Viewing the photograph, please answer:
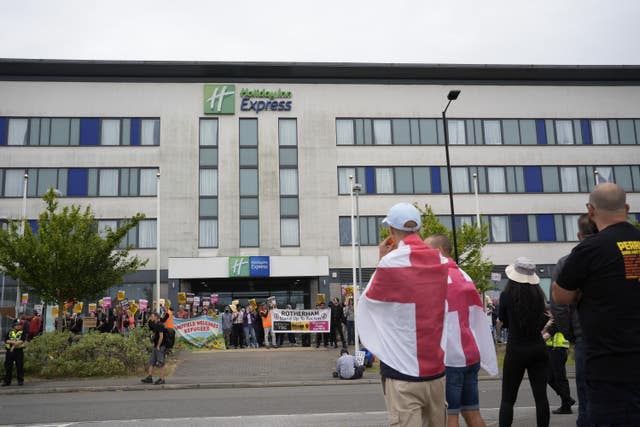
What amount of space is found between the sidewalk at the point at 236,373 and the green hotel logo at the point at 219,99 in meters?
20.5

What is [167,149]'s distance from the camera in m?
40.7

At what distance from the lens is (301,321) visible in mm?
26125

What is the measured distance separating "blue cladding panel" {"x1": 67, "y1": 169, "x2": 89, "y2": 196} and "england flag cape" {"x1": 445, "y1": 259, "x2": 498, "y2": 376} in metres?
38.3

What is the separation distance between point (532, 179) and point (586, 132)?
17.2 ft

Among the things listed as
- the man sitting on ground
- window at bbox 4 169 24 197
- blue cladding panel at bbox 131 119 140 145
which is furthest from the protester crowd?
window at bbox 4 169 24 197

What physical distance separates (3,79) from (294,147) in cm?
1887

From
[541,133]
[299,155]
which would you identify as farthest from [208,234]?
[541,133]

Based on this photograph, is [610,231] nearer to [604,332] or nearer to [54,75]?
[604,332]

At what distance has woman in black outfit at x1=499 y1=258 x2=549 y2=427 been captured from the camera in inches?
258

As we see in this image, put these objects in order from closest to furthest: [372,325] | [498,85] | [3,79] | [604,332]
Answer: [604,332] → [372,325] → [3,79] → [498,85]

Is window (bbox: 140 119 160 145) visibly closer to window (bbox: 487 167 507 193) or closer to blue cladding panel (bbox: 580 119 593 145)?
window (bbox: 487 167 507 193)

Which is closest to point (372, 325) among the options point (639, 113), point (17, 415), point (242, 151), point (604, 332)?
point (604, 332)

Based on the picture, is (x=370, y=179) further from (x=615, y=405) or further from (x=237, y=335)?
(x=615, y=405)

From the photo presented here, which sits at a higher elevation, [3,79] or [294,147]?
[3,79]
